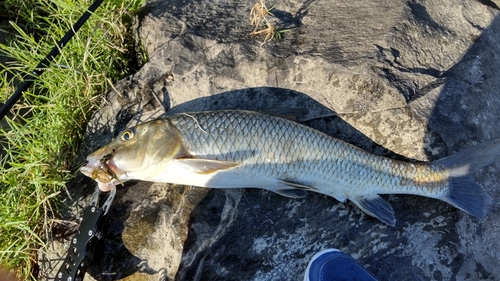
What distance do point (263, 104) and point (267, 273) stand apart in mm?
1380

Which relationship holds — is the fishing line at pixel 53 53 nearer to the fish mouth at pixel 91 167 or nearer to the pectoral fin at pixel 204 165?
the fish mouth at pixel 91 167

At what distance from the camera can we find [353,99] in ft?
11.4

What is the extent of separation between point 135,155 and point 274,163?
102 centimetres

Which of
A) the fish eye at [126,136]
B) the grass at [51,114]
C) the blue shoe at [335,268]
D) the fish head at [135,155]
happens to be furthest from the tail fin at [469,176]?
the grass at [51,114]

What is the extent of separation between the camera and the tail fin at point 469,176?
124 inches

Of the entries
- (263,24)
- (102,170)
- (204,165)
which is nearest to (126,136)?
(102,170)

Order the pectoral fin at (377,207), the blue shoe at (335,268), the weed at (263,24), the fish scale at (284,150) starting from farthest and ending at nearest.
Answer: the weed at (263,24)
the pectoral fin at (377,207)
the fish scale at (284,150)
the blue shoe at (335,268)

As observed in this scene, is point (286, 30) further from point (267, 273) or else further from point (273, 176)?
point (267, 273)

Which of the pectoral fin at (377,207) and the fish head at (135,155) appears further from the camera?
the pectoral fin at (377,207)

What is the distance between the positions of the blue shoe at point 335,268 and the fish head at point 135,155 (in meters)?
1.27

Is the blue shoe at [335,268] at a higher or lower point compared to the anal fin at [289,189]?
lower

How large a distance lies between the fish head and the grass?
2.11ft

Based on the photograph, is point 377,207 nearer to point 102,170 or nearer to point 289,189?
point 289,189

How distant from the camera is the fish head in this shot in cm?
302
